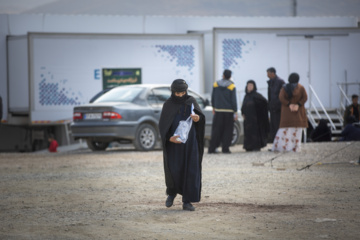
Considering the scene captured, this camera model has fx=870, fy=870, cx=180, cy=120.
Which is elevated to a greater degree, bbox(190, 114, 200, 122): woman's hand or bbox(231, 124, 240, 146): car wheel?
bbox(190, 114, 200, 122): woman's hand

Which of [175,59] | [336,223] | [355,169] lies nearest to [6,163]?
[355,169]

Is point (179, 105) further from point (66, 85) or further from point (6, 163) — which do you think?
point (66, 85)

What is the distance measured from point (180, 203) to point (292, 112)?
8.48m

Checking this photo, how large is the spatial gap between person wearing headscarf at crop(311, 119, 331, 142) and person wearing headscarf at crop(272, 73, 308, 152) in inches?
186

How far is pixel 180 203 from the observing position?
9328mm

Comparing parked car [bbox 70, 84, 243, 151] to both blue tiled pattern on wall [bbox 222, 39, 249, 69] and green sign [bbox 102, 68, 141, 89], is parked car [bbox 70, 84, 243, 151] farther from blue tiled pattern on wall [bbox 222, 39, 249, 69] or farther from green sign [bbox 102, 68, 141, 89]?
blue tiled pattern on wall [bbox 222, 39, 249, 69]

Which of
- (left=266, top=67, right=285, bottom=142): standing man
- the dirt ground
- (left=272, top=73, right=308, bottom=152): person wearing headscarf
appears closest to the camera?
the dirt ground

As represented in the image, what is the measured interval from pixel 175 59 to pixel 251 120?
5.83 metres

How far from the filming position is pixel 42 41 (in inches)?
929

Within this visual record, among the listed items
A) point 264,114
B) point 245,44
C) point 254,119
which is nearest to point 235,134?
point 264,114

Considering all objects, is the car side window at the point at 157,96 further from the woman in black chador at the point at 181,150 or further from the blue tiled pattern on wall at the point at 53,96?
the woman in black chador at the point at 181,150

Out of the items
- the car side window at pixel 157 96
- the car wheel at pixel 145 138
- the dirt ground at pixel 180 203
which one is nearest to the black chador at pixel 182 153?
the dirt ground at pixel 180 203

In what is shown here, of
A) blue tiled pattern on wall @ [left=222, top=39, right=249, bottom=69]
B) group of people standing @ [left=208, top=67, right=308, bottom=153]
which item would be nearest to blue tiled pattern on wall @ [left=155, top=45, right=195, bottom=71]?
blue tiled pattern on wall @ [left=222, top=39, right=249, bottom=69]

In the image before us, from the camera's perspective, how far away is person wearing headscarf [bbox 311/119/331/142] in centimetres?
2234
